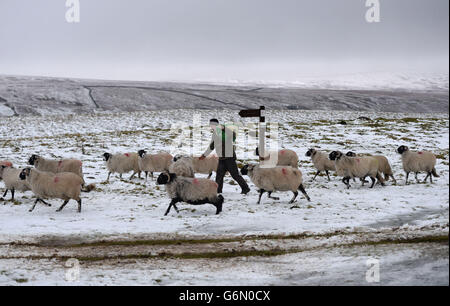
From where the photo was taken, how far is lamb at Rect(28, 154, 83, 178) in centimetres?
1301

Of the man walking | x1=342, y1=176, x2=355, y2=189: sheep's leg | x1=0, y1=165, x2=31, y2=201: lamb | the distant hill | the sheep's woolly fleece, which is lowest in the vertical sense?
the sheep's woolly fleece

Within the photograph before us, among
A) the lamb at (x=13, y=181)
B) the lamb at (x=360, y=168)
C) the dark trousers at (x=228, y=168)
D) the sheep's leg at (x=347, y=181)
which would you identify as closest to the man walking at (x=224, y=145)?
the dark trousers at (x=228, y=168)

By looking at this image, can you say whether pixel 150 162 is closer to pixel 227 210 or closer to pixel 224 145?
pixel 224 145

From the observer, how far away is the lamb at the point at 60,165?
13.0 meters

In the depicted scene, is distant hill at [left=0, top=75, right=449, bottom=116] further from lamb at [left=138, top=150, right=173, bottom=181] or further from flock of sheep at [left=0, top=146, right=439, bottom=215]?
flock of sheep at [left=0, top=146, right=439, bottom=215]

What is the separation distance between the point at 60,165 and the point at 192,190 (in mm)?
5380

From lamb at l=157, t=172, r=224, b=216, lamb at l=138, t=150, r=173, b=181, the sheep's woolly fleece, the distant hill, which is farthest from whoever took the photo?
the distant hill

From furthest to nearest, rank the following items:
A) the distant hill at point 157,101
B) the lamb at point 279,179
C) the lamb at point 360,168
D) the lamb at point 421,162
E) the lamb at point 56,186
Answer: the distant hill at point 157,101 < the lamb at point 421,162 < the lamb at point 360,168 < the lamb at point 279,179 < the lamb at point 56,186

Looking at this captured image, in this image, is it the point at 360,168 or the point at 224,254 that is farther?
the point at 360,168

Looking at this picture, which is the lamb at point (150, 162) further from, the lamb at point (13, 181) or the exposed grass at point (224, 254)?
the exposed grass at point (224, 254)

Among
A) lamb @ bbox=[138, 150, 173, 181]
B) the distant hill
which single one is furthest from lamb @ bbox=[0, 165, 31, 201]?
the distant hill

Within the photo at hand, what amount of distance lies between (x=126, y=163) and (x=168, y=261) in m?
9.05

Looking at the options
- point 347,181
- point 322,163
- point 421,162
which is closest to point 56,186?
point 347,181

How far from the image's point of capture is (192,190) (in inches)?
407
